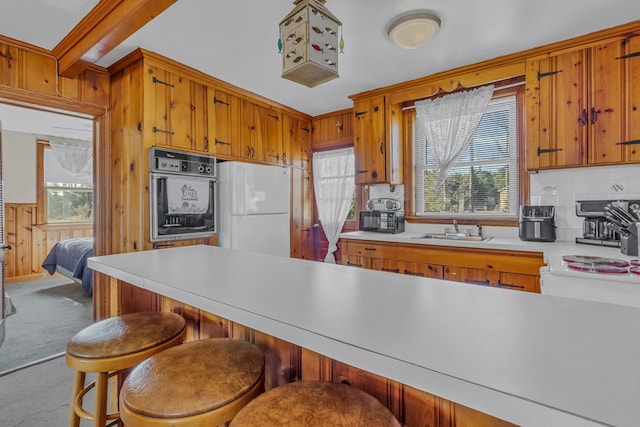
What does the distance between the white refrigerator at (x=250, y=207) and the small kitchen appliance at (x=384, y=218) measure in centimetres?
94

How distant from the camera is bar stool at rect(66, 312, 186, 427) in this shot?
1.08 m

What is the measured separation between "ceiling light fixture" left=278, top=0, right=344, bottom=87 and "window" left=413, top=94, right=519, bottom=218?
216cm

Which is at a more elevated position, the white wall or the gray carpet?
the white wall

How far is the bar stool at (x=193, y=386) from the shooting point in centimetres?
79

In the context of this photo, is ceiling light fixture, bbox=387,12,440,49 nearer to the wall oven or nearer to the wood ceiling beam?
the wood ceiling beam

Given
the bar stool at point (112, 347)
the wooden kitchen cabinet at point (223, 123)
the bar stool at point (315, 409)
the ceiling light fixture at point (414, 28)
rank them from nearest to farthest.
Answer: the bar stool at point (315, 409)
the bar stool at point (112, 347)
the ceiling light fixture at point (414, 28)
the wooden kitchen cabinet at point (223, 123)

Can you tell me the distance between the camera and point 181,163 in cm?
274

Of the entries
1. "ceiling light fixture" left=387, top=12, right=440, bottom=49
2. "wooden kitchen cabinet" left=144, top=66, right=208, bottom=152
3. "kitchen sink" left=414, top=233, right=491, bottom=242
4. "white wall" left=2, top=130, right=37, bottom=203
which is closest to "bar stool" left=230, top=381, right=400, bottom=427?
"ceiling light fixture" left=387, top=12, right=440, bottom=49

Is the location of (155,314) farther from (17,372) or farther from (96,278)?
(96,278)

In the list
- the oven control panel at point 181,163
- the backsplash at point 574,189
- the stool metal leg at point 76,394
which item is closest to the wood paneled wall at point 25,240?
the oven control panel at point 181,163

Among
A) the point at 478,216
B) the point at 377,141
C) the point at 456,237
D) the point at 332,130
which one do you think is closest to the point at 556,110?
the point at 478,216

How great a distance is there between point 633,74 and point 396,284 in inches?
104

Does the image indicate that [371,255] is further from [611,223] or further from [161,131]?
[161,131]

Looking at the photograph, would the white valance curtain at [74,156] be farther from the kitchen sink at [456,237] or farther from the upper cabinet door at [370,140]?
the kitchen sink at [456,237]
